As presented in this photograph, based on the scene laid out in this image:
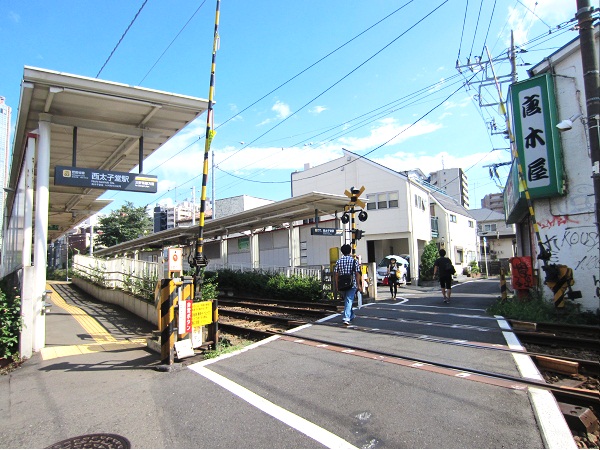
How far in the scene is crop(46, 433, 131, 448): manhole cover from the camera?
379cm

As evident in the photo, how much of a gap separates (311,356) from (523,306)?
670cm

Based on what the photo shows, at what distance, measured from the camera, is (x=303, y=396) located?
15.7ft

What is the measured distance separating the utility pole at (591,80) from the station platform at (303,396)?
332 cm

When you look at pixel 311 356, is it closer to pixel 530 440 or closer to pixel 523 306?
pixel 530 440

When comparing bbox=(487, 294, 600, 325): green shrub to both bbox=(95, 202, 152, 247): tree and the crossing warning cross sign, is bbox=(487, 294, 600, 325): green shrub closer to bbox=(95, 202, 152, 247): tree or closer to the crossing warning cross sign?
the crossing warning cross sign

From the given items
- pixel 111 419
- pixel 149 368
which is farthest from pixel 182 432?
pixel 149 368

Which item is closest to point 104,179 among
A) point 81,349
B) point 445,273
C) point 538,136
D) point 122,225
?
point 81,349

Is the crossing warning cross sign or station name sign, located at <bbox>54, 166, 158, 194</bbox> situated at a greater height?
station name sign, located at <bbox>54, 166, 158, 194</bbox>

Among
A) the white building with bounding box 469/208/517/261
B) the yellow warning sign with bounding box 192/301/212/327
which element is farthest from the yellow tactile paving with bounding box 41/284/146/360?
the white building with bounding box 469/208/517/261

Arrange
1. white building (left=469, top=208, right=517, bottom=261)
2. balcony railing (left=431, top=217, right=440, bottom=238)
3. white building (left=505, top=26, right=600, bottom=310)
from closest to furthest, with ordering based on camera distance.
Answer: white building (left=505, top=26, right=600, bottom=310), balcony railing (left=431, top=217, right=440, bottom=238), white building (left=469, top=208, right=517, bottom=261)

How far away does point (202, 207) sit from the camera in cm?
760

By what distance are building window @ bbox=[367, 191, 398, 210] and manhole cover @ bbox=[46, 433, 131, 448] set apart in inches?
Result: 990

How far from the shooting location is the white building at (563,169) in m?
10.4

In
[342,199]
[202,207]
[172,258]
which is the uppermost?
[342,199]
